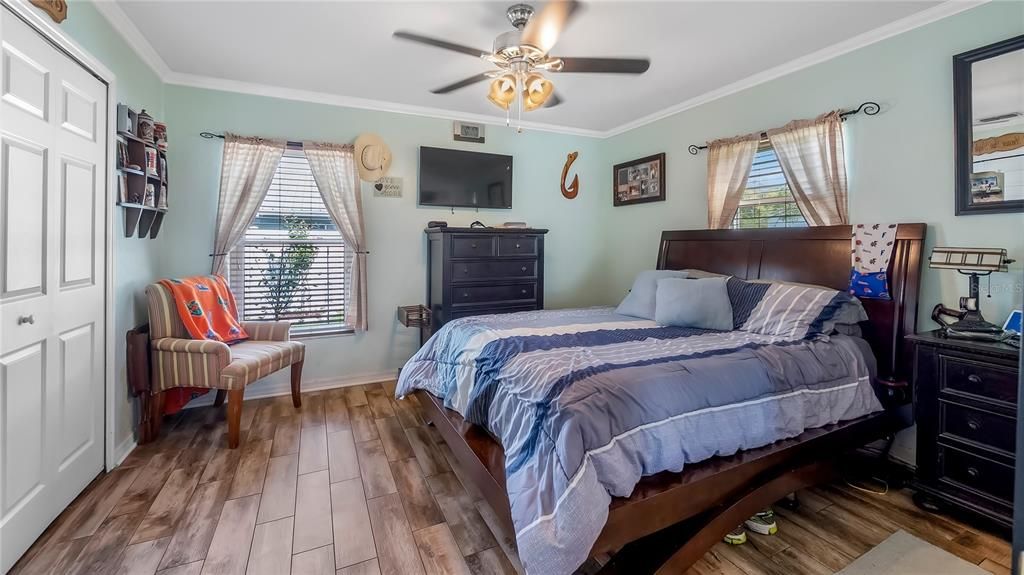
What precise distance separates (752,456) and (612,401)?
2.38ft

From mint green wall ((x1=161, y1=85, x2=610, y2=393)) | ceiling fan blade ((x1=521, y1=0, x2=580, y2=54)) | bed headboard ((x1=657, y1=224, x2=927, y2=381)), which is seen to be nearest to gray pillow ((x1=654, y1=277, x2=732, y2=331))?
bed headboard ((x1=657, y1=224, x2=927, y2=381))

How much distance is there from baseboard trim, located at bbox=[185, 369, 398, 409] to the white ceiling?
2445 mm

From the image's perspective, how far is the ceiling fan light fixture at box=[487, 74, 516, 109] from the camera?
2387mm

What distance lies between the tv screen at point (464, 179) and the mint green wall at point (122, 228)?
78.8 inches

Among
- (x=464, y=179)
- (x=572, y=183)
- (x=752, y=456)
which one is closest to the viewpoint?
(x=752, y=456)

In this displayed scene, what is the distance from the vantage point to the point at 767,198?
3.32 meters

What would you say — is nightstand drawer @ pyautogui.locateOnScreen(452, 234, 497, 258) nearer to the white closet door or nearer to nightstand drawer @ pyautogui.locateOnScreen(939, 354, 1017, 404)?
the white closet door

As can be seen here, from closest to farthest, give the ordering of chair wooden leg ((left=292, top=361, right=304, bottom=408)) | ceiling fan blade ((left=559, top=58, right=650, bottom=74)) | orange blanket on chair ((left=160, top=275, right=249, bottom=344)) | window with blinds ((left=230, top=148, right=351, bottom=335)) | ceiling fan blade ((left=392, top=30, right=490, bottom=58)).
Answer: ceiling fan blade ((left=392, top=30, right=490, bottom=58)) → ceiling fan blade ((left=559, top=58, right=650, bottom=74)) → orange blanket on chair ((left=160, top=275, right=249, bottom=344)) → chair wooden leg ((left=292, top=361, right=304, bottom=408)) → window with blinds ((left=230, top=148, right=351, bottom=335))

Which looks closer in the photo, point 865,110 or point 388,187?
point 865,110

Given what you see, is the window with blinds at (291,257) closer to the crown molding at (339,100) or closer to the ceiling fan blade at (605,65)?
the crown molding at (339,100)

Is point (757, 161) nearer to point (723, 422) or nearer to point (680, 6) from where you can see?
point (680, 6)

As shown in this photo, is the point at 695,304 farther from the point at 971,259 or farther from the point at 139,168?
the point at 139,168

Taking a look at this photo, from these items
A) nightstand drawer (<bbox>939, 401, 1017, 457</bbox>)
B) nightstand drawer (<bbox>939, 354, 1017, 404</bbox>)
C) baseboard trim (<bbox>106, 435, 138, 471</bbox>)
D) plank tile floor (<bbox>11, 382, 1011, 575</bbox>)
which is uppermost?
nightstand drawer (<bbox>939, 354, 1017, 404</bbox>)

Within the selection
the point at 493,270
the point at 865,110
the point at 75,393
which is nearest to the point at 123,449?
the point at 75,393
